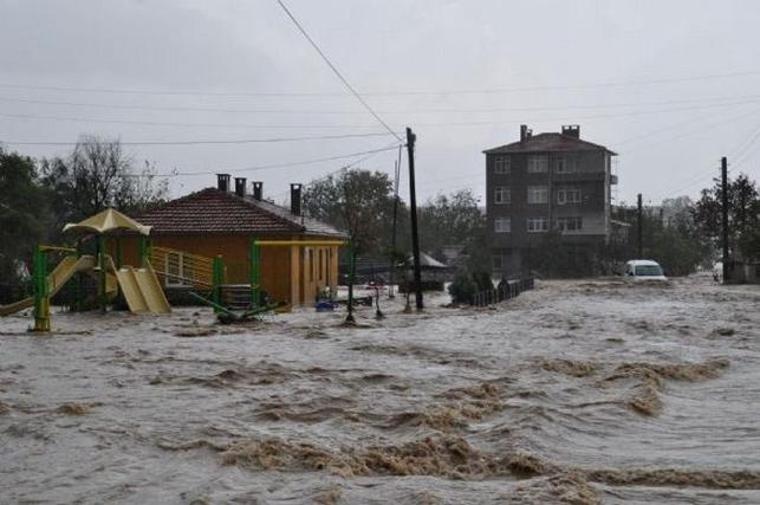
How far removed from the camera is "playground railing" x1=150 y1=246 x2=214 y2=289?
39.1m

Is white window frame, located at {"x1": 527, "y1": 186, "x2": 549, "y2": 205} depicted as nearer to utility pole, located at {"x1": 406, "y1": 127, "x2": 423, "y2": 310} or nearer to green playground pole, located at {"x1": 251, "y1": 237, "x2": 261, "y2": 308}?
utility pole, located at {"x1": 406, "y1": 127, "x2": 423, "y2": 310}

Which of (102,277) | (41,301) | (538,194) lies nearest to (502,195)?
(538,194)

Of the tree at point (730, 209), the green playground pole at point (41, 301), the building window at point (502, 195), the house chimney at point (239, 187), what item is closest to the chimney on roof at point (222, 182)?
the house chimney at point (239, 187)

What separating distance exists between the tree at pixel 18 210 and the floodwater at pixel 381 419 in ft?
102

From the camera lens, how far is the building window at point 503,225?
9400cm

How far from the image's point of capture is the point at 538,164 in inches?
3676

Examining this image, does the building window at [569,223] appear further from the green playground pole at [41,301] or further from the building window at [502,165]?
the green playground pole at [41,301]

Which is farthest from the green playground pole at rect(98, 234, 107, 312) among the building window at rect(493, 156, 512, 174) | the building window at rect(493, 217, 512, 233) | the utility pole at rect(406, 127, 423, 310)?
the building window at rect(493, 156, 512, 174)

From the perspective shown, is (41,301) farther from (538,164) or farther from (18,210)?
(538,164)

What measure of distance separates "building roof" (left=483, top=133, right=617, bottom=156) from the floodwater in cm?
6883

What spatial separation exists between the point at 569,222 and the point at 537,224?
292cm

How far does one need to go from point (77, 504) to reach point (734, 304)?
35.2 m

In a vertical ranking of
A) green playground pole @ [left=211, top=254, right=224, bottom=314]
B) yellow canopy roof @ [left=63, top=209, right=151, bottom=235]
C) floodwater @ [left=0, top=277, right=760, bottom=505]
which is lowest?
floodwater @ [left=0, top=277, right=760, bottom=505]

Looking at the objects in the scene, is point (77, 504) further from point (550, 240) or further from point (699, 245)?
point (699, 245)
